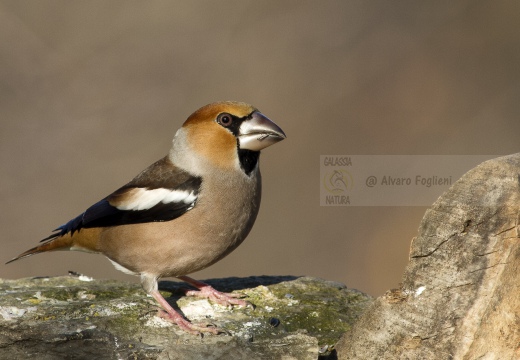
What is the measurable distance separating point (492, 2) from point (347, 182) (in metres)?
4.79

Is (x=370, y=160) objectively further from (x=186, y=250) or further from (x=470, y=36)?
(x=186, y=250)

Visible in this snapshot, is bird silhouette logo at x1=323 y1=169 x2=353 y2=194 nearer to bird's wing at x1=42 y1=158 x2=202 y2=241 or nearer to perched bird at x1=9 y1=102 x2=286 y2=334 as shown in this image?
perched bird at x1=9 y1=102 x2=286 y2=334

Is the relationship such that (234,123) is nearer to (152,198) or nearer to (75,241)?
(152,198)

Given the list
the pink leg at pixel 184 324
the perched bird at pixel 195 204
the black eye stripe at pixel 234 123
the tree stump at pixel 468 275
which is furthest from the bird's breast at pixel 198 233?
the tree stump at pixel 468 275

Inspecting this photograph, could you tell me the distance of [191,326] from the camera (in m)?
3.66

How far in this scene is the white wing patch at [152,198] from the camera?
4.36 m

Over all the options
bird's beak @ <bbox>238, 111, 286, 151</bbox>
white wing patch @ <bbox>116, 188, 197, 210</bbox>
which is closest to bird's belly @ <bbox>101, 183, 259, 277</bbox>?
white wing patch @ <bbox>116, 188, 197, 210</bbox>

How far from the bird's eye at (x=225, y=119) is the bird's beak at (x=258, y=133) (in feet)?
0.27

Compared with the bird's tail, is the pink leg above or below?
below

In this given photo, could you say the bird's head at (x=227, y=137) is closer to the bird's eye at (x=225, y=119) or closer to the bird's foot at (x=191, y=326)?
the bird's eye at (x=225, y=119)

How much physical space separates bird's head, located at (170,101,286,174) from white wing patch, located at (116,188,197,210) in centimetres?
19

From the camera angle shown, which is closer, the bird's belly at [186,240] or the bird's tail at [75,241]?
the bird's belly at [186,240]

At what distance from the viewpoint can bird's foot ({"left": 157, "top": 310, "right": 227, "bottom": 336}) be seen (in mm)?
3605

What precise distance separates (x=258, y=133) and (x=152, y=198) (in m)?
0.74
